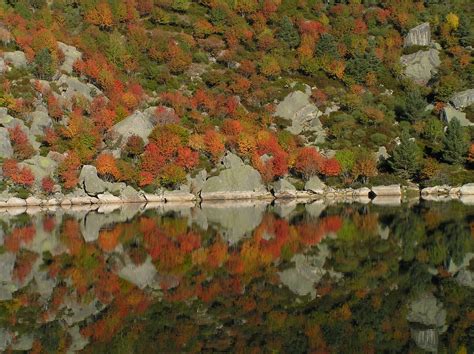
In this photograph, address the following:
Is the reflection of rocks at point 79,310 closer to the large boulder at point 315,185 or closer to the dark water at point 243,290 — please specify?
the dark water at point 243,290

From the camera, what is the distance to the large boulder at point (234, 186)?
10438 cm

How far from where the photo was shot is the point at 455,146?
367ft

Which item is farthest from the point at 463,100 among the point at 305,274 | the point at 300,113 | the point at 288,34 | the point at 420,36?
the point at 305,274

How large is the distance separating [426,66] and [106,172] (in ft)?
297

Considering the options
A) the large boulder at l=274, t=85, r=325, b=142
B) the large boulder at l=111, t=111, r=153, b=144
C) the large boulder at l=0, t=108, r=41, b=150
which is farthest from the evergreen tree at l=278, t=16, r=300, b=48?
the large boulder at l=0, t=108, r=41, b=150

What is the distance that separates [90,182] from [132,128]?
16495 mm

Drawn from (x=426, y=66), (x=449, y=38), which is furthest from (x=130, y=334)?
(x=449, y=38)

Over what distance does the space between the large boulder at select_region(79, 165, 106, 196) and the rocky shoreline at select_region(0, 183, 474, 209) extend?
90 cm

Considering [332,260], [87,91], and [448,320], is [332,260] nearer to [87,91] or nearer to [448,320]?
[448,320]

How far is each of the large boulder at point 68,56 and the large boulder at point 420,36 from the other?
8652 cm

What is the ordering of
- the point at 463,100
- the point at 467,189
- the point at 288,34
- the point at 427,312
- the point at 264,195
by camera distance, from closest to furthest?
the point at 427,312
the point at 467,189
the point at 264,195
the point at 463,100
the point at 288,34

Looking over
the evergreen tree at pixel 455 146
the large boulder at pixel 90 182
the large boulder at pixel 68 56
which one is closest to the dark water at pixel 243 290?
the large boulder at pixel 90 182

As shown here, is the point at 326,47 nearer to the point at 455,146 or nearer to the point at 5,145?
the point at 455,146

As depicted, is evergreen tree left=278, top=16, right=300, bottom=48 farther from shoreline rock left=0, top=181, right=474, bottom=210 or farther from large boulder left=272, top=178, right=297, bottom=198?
large boulder left=272, top=178, right=297, bottom=198
